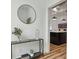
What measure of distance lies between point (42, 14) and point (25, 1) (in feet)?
2.94

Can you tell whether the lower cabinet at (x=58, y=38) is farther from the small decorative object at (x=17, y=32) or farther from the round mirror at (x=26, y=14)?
the small decorative object at (x=17, y=32)

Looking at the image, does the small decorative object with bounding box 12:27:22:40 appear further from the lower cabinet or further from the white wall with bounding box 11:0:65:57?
the lower cabinet

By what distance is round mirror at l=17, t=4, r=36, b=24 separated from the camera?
3566mm

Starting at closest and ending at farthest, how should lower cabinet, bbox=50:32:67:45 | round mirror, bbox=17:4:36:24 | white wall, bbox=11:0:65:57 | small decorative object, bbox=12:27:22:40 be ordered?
small decorative object, bbox=12:27:22:40 < white wall, bbox=11:0:65:57 < round mirror, bbox=17:4:36:24 < lower cabinet, bbox=50:32:67:45

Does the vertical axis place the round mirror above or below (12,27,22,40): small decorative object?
above

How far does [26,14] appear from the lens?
3703mm

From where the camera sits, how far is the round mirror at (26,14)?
11.7ft

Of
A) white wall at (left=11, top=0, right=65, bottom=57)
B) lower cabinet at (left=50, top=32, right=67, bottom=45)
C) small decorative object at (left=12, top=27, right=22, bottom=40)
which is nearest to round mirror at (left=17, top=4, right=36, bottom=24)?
white wall at (left=11, top=0, right=65, bottom=57)

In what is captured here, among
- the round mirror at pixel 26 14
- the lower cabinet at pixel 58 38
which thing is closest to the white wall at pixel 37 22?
the round mirror at pixel 26 14

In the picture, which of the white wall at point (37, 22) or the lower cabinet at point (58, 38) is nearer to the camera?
the white wall at point (37, 22)

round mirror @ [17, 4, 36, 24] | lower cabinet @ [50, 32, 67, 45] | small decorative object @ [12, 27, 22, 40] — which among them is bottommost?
lower cabinet @ [50, 32, 67, 45]
